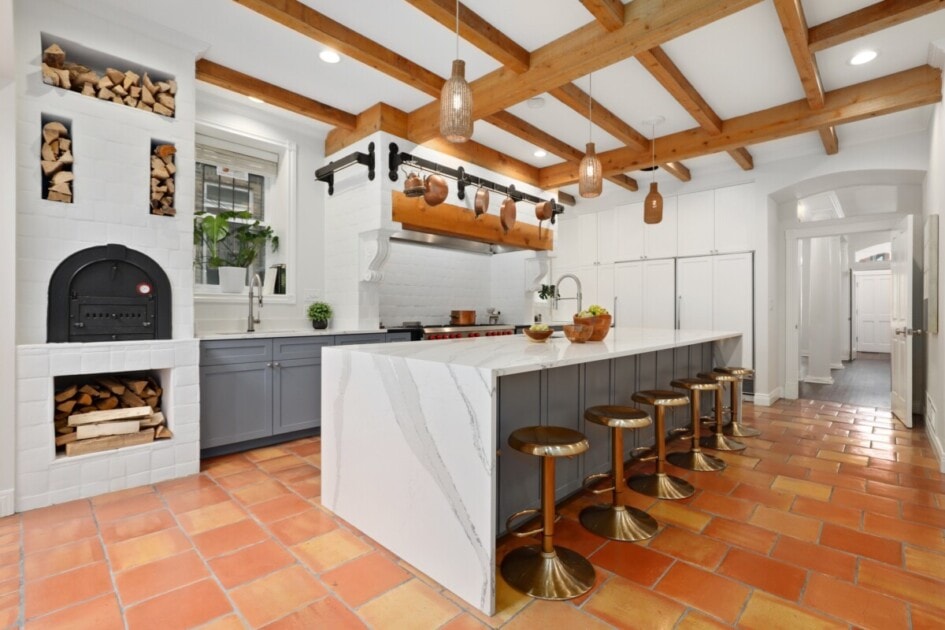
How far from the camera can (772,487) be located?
2762 millimetres

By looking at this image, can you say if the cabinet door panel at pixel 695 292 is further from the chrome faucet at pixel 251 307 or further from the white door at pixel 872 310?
the white door at pixel 872 310

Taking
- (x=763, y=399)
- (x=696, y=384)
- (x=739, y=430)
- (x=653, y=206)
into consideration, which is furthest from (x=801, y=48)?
(x=763, y=399)

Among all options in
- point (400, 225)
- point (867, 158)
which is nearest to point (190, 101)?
point (400, 225)

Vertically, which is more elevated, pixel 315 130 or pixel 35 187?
pixel 315 130

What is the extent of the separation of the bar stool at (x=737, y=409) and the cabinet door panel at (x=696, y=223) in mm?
2086

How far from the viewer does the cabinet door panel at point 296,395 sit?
351 centimetres

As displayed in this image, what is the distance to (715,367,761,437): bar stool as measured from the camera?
378 centimetres

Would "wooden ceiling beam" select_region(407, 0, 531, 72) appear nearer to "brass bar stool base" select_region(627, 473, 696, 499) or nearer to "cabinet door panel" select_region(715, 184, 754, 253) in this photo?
"brass bar stool base" select_region(627, 473, 696, 499)

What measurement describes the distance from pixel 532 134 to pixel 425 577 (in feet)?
12.6

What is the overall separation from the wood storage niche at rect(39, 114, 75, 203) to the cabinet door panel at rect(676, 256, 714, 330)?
19.1 ft

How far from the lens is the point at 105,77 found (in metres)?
2.75

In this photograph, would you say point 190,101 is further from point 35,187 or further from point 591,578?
point 591,578

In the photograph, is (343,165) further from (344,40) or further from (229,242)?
(344,40)

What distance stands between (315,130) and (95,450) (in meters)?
3.15
